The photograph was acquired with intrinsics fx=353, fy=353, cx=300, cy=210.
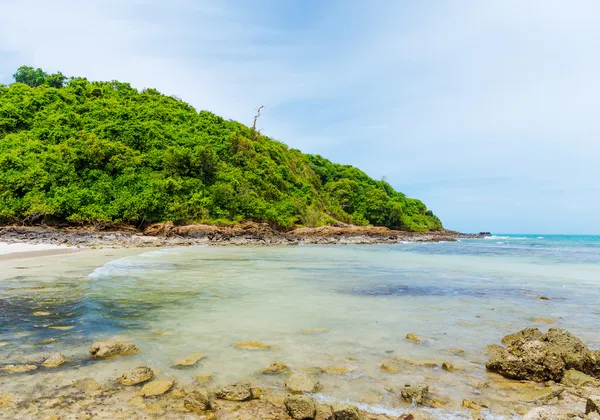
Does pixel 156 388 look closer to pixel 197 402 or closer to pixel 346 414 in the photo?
pixel 197 402

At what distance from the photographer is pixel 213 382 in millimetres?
4266

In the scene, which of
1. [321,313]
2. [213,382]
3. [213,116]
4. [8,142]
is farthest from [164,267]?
[213,116]

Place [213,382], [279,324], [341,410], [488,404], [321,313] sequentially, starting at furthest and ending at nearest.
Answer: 1. [321,313]
2. [279,324]
3. [213,382]
4. [488,404]
5. [341,410]

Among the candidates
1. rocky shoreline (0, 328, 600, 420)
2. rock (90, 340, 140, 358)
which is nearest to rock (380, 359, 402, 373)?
rocky shoreline (0, 328, 600, 420)

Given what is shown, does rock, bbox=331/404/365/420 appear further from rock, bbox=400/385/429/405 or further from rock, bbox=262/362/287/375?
rock, bbox=262/362/287/375

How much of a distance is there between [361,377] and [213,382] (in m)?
1.86

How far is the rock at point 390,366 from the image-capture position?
4795 mm

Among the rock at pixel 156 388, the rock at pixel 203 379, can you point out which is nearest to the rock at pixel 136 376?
the rock at pixel 156 388

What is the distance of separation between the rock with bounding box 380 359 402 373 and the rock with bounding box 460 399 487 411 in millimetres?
986

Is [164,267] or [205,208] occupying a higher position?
[205,208]

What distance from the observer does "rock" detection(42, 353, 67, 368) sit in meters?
4.55

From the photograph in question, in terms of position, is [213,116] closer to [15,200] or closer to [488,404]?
[15,200]

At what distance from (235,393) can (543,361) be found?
4.03 metres

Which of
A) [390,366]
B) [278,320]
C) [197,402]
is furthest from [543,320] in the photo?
[197,402]
